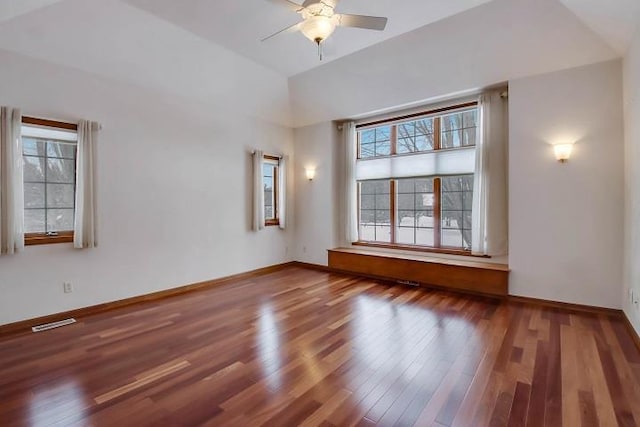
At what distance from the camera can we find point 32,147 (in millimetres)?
3488

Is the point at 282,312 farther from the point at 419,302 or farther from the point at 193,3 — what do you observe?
the point at 193,3

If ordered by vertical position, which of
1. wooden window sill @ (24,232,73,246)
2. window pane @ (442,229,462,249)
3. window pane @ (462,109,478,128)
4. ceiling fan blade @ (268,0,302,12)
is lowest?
window pane @ (442,229,462,249)

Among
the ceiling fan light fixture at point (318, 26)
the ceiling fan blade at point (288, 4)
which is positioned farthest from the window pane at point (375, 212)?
the ceiling fan blade at point (288, 4)

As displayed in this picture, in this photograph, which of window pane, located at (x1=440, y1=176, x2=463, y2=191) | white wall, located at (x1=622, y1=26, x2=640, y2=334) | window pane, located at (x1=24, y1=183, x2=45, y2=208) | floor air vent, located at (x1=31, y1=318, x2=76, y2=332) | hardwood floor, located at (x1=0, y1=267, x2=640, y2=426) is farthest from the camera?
window pane, located at (x1=440, y1=176, x2=463, y2=191)

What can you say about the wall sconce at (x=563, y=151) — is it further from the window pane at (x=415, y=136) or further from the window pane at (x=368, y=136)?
the window pane at (x=368, y=136)

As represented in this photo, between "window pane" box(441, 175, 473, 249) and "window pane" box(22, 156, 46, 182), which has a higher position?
"window pane" box(22, 156, 46, 182)

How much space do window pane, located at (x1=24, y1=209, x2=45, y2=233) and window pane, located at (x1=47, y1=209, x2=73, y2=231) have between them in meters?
0.06

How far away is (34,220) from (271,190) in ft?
11.8

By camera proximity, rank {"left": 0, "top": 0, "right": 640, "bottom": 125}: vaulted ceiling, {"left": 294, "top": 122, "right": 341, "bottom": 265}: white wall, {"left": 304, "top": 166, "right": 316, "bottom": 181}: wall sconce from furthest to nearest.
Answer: {"left": 304, "top": 166, "right": 316, "bottom": 181}: wall sconce
{"left": 294, "top": 122, "right": 341, "bottom": 265}: white wall
{"left": 0, "top": 0, "right": 640, "bottom": 125}: vaulted ceiling

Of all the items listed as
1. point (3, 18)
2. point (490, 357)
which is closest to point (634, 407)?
point (490, 357)

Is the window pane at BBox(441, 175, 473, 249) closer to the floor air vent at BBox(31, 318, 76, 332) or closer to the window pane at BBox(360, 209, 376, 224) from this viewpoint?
the window pane at BBox(360, 209, 376, 224)

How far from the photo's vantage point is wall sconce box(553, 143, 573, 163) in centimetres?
367

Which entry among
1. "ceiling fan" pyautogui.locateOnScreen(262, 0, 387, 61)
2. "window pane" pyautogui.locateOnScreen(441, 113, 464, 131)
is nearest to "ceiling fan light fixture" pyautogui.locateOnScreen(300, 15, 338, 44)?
"ceiling fan" pyautogui.locateOnScreen(262, 0, 387, 61)

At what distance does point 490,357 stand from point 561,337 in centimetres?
99
